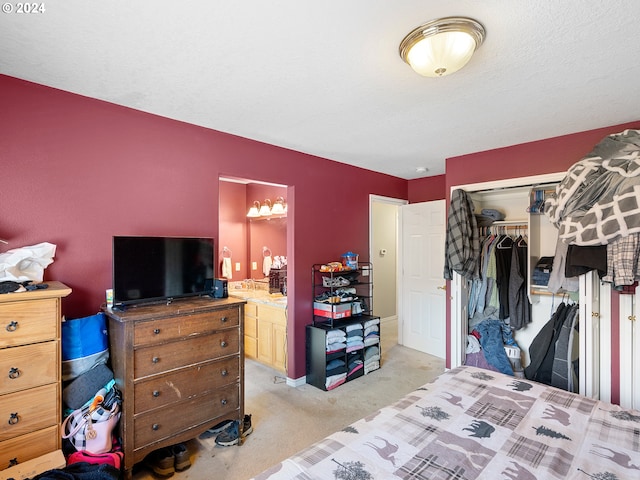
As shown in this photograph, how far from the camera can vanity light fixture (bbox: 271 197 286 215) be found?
4305mm

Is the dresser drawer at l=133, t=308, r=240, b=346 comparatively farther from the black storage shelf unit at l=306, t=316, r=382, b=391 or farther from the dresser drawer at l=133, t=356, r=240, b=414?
the black storage shelf unit at l=306, t=316, r=382, b=391

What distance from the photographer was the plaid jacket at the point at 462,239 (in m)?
3.37

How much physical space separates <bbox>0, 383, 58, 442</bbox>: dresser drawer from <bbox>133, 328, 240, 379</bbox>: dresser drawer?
15.4 inches

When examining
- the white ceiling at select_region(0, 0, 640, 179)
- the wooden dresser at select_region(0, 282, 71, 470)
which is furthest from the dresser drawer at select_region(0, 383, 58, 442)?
the white ceiling at select_region(0, 0, 640, 179)

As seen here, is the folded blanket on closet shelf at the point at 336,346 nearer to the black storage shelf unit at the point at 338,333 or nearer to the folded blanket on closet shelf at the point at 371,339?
the black storage shelf unit at the point at 338,333

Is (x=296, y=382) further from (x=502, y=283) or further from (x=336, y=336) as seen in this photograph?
(x=502, y=283)

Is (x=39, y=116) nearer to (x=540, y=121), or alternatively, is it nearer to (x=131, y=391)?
(x=131, y=391)

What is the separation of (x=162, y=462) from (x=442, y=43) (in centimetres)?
282

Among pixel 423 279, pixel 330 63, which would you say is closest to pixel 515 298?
pixel 423 279

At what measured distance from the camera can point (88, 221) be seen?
2.17 metres

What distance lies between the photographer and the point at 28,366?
5.36ft

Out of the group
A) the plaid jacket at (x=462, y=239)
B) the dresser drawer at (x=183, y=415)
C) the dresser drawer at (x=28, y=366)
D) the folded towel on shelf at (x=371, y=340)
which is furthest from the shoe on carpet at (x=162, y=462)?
the plaid jacket at (x=462, y=239)

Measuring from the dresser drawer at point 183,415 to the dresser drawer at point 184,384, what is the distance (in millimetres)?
44

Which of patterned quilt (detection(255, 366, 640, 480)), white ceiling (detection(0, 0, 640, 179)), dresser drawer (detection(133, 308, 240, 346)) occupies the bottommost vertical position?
patterned quilt (detection(255, 366, 640, 480))
